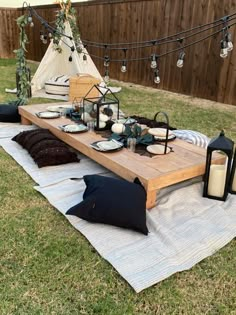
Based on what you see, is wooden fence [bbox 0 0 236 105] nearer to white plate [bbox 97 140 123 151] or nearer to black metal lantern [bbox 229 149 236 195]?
black metal lantern [bbox 229 149 236 195]

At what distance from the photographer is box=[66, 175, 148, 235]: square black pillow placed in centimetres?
183

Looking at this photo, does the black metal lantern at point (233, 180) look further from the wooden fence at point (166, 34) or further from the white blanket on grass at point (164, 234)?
the wooden fence at point (166, 34)

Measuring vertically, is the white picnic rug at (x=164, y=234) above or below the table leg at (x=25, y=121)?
below

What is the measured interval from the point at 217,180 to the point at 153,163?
1.62 feet

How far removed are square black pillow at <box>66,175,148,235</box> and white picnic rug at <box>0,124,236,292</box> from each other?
0.07 meters

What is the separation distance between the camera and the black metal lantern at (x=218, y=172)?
2.14m

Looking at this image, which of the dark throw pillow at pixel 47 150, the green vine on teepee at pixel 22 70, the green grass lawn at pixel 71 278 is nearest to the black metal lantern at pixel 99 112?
the dark throw pillow at pixel 47 150

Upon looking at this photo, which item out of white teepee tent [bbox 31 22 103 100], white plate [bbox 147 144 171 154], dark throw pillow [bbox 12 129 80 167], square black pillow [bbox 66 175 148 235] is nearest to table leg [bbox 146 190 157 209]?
square black pillow [bbox 66 175 148 235]

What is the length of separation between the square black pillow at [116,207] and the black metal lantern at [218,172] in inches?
23.6

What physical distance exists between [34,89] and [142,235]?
16.3 feet

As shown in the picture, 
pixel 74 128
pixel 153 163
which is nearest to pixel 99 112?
pixel 74 128

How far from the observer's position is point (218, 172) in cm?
220

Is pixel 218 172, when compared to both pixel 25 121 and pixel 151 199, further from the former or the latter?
pixel 25 121

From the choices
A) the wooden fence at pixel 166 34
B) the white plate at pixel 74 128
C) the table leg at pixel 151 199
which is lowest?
the table leg at pixel 151 199
